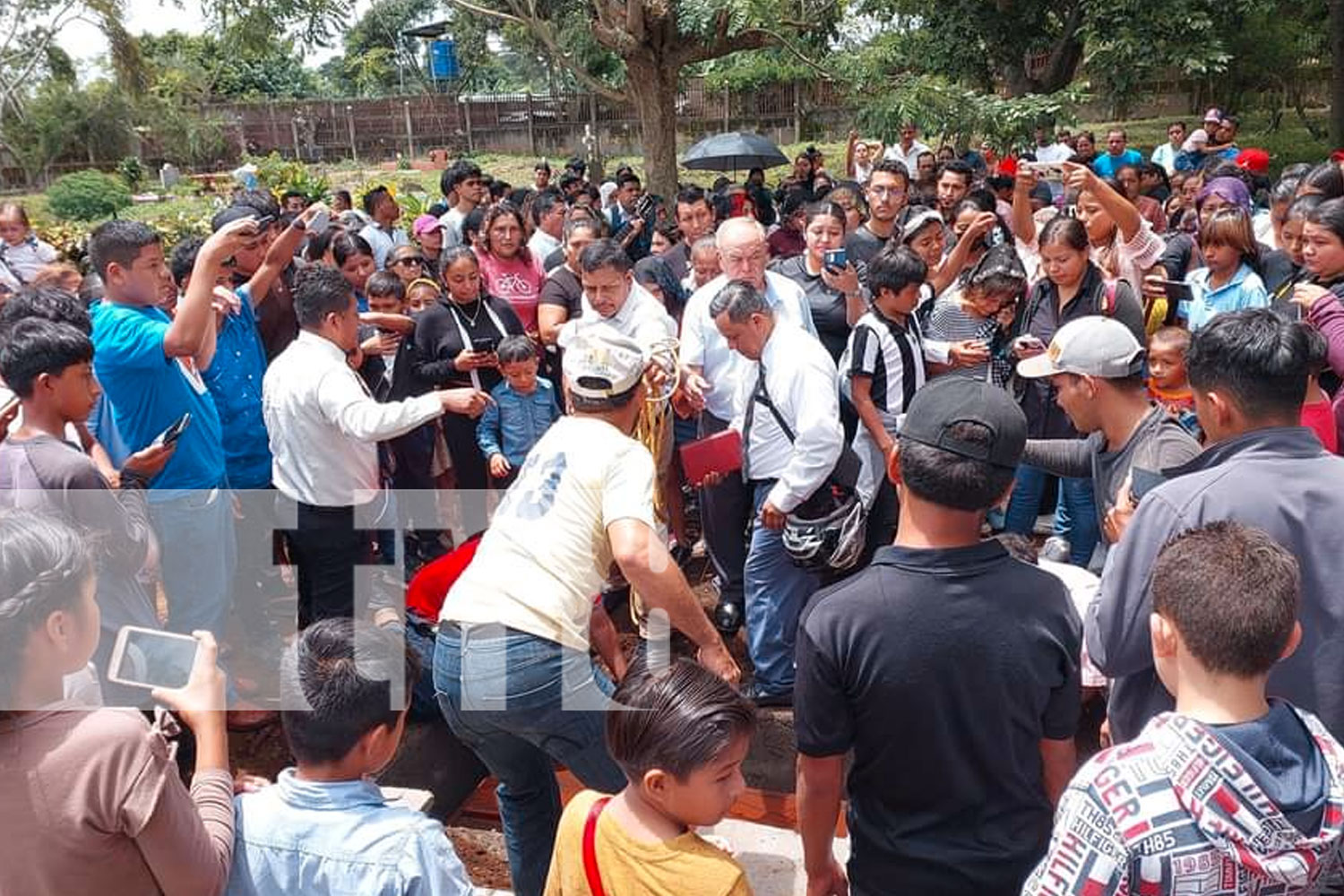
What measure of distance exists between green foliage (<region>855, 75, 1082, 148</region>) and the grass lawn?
9.10m

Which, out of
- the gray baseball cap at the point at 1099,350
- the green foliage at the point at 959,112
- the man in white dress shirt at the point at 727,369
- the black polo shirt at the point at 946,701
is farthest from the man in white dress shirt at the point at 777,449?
the green foliage at the point at 959,112

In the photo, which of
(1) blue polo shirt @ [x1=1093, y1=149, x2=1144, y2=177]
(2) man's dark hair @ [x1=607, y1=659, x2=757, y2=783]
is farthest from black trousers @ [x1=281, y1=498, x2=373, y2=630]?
(1) blue polo shirt @ [x1=1093, y1=149, x2=1144, y2=177]

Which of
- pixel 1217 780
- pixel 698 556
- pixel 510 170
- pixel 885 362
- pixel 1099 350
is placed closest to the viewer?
pixel 1217 780

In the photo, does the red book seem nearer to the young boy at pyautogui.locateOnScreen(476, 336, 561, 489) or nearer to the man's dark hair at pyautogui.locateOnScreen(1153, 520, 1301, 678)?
the young boy at pyautogui.locateOnScreen(476, 336, 561, 489)

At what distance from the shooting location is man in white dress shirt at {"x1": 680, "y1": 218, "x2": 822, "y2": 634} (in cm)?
436

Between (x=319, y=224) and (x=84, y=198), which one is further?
(x=84, y=198)

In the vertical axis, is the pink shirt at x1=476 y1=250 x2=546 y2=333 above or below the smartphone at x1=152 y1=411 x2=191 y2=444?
above

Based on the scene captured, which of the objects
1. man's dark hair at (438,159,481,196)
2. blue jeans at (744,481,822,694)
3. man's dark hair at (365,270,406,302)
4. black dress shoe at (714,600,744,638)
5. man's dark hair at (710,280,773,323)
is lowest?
black dress shoe at (714,600,744,638)

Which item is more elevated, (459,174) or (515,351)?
(459,174)

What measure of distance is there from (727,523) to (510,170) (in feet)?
69.4

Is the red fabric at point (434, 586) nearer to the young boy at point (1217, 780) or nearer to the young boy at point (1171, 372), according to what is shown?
the young boy at point (1217, 780)

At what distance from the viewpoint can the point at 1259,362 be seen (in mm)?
2107

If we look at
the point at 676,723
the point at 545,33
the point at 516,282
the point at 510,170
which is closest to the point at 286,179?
the point at 510,170

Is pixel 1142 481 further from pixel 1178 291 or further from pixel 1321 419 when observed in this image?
pixel 1178 291
